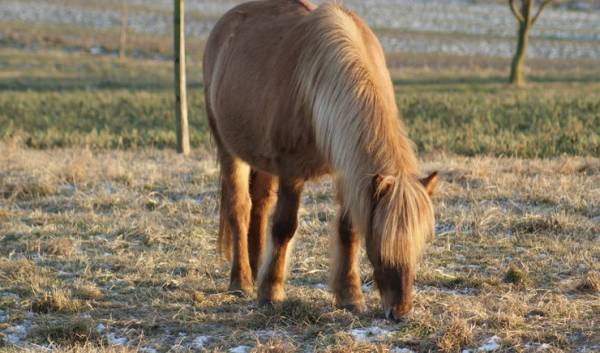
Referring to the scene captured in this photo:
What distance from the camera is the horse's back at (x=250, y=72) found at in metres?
6.08

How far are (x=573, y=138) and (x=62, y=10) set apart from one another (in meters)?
44.1

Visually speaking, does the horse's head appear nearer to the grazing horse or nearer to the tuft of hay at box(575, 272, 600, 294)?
the grazing horse

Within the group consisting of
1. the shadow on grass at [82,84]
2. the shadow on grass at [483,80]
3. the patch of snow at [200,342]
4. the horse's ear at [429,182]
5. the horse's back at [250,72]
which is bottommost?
the shadow on grass at [82,84]

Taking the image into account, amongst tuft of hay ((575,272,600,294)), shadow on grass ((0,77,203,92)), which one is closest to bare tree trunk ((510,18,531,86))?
shadow on grass ((0,77,203,92))

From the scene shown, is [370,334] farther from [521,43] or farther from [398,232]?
[521,43]

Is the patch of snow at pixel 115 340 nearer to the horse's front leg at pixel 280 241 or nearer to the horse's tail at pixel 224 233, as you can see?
the horse's front leg at pixel 280 241

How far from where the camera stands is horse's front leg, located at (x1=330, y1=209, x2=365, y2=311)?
586 cm

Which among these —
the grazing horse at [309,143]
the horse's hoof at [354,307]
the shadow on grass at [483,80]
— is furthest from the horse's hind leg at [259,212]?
the shadow on grass at [483,80]

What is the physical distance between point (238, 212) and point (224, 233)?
314mm

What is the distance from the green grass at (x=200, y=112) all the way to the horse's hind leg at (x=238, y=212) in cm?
636

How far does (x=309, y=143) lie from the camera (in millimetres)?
5672

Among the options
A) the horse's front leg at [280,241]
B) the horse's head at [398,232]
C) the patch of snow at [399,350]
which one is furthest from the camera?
the horse's front leg at [280,241]

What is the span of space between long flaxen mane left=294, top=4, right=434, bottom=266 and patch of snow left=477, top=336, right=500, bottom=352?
63 cm

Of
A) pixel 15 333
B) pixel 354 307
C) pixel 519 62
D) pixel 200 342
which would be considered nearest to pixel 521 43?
pixel 519 62
